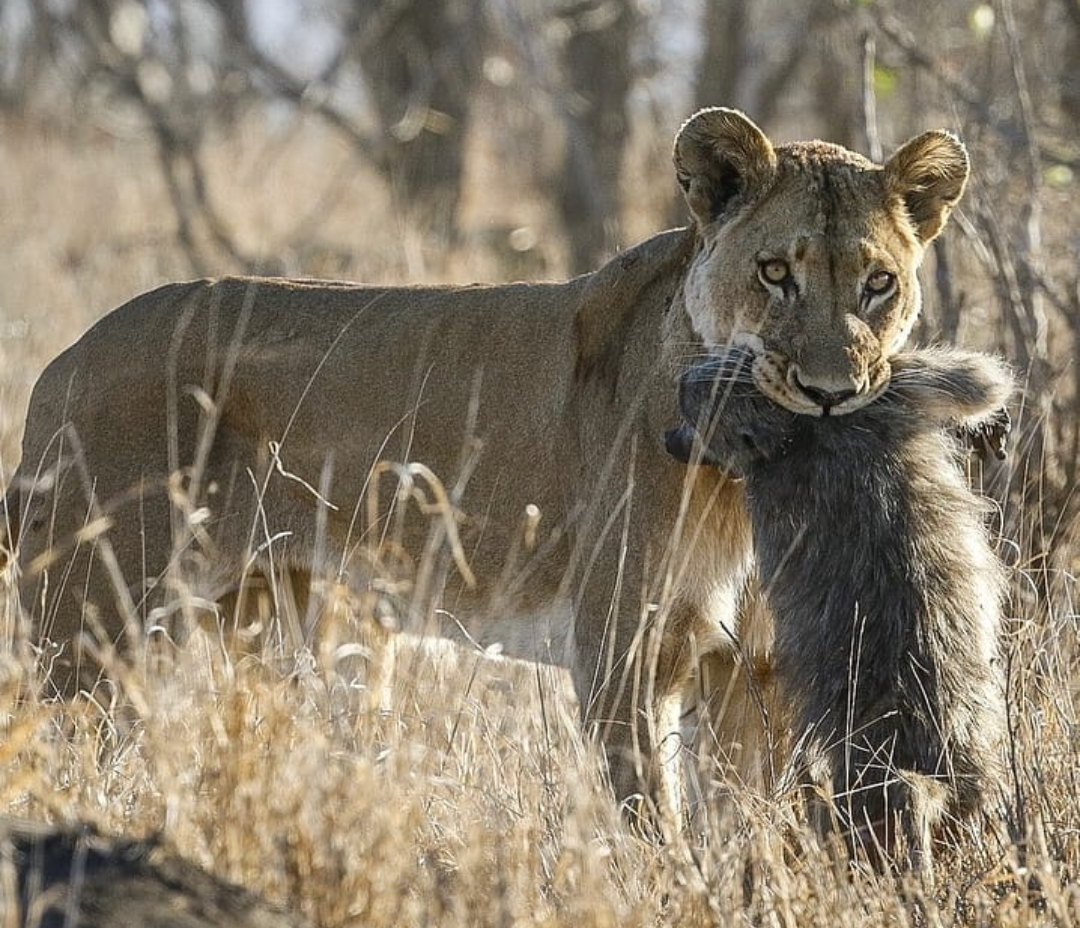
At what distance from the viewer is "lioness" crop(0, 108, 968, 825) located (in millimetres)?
4258

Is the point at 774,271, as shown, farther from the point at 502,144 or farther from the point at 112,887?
the point at 502,144

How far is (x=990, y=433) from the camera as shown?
4480 millimetres

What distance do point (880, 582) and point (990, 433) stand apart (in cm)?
74

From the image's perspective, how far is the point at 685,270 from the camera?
4.59m

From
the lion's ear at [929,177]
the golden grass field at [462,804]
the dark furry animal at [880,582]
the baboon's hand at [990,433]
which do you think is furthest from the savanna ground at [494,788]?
the lion's ear at [929,177]

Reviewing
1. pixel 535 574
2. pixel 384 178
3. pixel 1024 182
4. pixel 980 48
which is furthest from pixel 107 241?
pixel 535 574

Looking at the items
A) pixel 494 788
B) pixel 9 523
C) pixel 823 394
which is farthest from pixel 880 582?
pixel 9 523

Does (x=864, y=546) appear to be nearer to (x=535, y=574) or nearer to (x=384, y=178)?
(x=535, y=574)

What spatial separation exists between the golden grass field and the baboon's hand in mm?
394

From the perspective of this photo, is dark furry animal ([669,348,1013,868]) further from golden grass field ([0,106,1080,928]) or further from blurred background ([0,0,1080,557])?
blurred background ([0,0,1080,557])

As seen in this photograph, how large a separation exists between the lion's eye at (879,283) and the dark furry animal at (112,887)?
6.51ft

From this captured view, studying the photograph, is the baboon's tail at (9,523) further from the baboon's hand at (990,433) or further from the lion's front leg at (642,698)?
the baboon's hand at (990,433)

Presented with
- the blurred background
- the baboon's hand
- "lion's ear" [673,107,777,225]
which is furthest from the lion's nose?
the blurred background

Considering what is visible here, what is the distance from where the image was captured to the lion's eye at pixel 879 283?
423 centimetres
